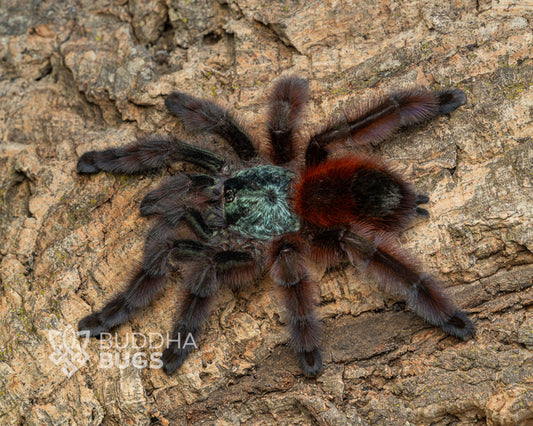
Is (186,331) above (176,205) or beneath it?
beneath

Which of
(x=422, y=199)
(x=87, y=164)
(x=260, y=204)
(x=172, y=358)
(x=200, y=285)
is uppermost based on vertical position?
(x=87, y=164)

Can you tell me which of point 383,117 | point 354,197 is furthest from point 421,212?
point 383,117

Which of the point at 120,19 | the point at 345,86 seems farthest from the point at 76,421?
the point at 120,19

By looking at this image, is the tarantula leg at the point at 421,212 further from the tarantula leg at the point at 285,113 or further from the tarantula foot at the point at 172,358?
the tarantula foot at the point at 172,358

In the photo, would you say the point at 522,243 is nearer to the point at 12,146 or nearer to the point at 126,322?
the point at 126,322

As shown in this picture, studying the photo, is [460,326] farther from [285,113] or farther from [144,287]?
[144,287]

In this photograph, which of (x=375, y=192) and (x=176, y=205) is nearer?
(x=375, y=192)

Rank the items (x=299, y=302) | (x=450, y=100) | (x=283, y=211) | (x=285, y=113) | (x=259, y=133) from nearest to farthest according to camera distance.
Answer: (x=299, y=302), (x=450, y=100), (x=283, y=211), (x=285, y=113), (x=259, y=133)

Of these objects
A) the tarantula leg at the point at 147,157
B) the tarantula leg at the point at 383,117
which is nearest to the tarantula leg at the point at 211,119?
A: the tarantula leg at the point at 147,157
